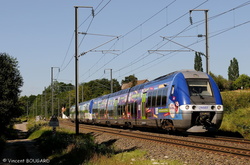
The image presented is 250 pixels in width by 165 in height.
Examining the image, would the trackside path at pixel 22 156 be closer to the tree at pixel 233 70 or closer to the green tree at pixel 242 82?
the green tree at pixel 242 82

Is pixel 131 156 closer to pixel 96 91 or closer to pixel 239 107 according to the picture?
pixel 239 107

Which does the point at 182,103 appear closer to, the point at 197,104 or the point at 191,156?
the point at 197,104

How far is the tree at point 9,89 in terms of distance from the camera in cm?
3828

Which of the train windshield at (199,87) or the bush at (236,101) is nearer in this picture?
the train windshield at (199,87)

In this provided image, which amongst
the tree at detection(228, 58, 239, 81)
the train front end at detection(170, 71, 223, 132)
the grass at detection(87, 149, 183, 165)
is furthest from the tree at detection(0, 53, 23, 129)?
the tree at detection(228, 58, 239, 81)

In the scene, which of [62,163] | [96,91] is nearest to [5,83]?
[62,163]

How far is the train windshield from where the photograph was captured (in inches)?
802

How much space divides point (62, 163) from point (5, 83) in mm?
28401

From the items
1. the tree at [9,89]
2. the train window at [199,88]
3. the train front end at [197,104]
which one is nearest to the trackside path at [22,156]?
the train front end at [197,104]

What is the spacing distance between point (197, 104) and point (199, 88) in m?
1.24

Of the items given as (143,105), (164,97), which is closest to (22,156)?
(164,97)

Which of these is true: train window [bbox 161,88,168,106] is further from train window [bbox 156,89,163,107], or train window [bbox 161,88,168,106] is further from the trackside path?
the trackside path

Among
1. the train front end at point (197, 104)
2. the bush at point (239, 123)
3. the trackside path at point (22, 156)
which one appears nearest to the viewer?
the trackside path at point (22, 156)

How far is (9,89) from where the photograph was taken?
131 feet
